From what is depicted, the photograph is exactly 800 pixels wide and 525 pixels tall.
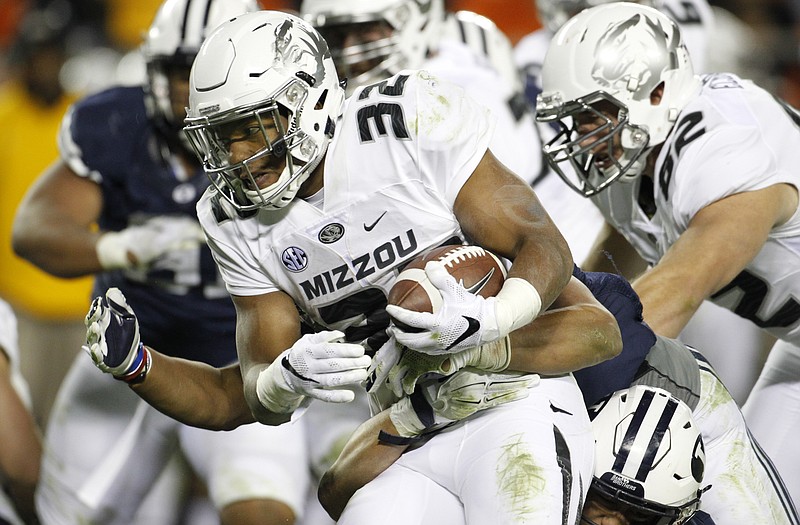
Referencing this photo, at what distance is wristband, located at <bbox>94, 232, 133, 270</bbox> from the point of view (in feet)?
15.2

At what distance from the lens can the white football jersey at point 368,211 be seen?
3012 millimetres

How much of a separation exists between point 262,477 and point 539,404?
1.58 metres

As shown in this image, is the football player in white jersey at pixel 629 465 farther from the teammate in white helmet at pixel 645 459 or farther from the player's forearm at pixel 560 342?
Result: the player's forearm at pixel 560 342

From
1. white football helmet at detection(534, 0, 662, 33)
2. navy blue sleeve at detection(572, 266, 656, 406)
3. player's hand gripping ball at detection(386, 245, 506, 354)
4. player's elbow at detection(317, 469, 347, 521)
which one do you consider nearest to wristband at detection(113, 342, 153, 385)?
player's elbow at detection(317, 469, 347, 521)

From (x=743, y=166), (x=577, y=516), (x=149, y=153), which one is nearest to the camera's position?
(x=577, y=516)

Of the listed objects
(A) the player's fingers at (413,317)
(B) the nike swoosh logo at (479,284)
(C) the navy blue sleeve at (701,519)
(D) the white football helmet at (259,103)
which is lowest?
(C) the navy blue sleeve at (701,519)

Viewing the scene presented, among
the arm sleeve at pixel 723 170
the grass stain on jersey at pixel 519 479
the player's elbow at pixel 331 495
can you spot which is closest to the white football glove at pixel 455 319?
the grass stain on jersey at pixel 519 479

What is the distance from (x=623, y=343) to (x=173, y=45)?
7.36 feet

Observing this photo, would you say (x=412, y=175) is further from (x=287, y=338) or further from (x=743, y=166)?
(x=743, y=166)

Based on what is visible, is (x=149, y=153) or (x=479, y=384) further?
(x=149, y=153)

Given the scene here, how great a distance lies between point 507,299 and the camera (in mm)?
2697

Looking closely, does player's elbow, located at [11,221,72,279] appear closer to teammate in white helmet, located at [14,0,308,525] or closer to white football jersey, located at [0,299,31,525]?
teammate in white helmet, located at [14,0,308,525]

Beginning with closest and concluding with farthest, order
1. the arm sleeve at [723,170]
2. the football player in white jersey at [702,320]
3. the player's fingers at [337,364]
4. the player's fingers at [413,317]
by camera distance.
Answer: the player's fingers at [413,317]
the player's fingers at [337,364]
the arm sleeve at [723,170]
the football player in white jersey at [702,320]

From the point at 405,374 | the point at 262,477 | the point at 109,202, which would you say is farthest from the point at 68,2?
the point at 405,374
